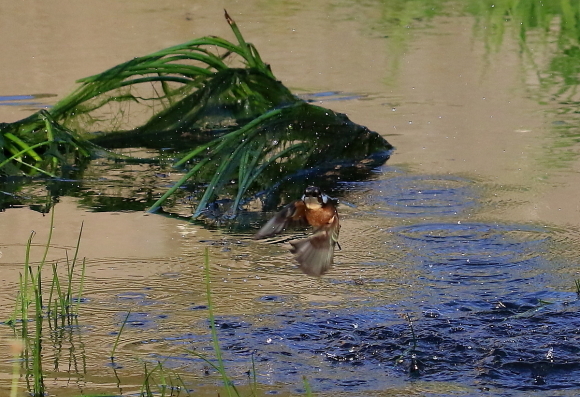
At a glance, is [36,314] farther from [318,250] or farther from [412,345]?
[412,345]

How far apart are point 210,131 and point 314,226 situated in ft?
14.1

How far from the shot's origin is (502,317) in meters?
3.85

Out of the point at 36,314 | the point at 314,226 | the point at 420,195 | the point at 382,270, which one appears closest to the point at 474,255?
the point at 382,270

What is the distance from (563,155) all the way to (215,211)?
214 centimetres

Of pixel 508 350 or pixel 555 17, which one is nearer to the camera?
pixel 508 350

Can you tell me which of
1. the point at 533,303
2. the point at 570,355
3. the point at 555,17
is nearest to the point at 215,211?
the point at 533,303

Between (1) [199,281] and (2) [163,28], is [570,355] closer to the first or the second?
(1) [199,281]

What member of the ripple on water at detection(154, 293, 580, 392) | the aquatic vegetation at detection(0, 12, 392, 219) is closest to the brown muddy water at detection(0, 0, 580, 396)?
the ripple on water at detection(154, 293, 580, 392)

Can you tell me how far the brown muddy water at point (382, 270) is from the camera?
342 centimetres

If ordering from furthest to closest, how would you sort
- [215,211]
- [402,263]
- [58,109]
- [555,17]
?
[555,17] < [58,109] < [215,211] < [402,263]

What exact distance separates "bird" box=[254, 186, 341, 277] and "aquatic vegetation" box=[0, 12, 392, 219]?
2.08 m

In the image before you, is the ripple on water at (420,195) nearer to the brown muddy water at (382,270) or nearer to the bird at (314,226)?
the brown muddy water at (382,270)

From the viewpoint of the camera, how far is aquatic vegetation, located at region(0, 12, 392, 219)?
19.2 ft

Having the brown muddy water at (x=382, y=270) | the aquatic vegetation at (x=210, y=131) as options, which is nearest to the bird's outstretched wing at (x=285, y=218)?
the brown muddy water at (x=382, y=270)
